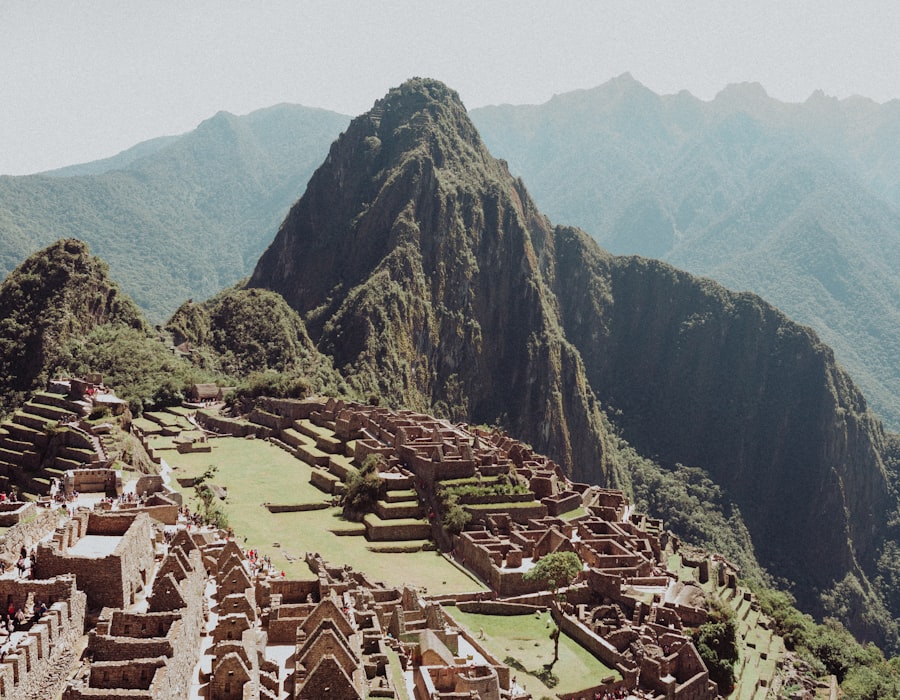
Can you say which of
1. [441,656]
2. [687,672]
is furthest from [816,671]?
[441,656]

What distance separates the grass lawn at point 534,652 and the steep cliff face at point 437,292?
110056 mm

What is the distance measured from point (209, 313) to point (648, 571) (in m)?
92.8

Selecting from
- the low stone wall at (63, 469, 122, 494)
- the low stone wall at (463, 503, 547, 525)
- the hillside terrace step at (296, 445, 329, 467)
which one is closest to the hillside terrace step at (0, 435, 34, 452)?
the low stone wall at (63, 469, 122, 494)

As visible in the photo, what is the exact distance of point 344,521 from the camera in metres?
55.4

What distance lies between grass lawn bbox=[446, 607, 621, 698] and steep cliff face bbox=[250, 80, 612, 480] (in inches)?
4333

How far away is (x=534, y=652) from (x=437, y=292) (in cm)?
14129

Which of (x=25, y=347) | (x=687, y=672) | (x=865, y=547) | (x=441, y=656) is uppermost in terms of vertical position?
(x=25, y=347)

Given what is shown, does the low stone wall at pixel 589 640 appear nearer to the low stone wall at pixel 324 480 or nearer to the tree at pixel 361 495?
the tree at pixel 361 495

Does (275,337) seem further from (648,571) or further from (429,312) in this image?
(648,571)

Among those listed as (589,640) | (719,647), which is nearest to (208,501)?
(589,640)

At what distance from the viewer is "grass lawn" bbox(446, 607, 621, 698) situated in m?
37.1

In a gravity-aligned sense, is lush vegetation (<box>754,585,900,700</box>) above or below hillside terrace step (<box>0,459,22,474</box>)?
below

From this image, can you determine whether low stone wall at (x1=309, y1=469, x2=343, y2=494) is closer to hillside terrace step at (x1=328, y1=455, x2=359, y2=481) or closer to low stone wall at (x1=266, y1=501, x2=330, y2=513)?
hillside terrace step at (x1=328, y1=455, x2=359, y2=481)

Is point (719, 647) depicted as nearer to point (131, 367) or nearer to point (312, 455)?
point (312, 455)
